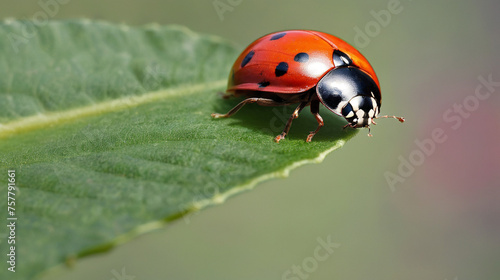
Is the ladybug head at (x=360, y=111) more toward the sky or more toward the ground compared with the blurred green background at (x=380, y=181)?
more toward the sky

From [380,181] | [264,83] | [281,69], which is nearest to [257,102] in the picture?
[264,83]

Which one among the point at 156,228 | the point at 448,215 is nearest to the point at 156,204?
the point at 156,228

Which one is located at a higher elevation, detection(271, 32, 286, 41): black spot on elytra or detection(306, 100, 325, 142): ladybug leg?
detection(271, 32, 286, 41): black spot on elytra

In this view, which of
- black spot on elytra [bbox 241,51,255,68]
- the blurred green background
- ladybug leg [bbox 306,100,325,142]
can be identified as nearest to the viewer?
ladybug leg [bbox 306,100,325,142]

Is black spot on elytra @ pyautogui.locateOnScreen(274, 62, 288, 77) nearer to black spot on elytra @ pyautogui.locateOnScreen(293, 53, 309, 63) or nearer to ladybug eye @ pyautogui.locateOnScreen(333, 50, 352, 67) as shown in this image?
black spot on elytra @ pyautogui.locateOnScreen(293, 53, 309, 63)

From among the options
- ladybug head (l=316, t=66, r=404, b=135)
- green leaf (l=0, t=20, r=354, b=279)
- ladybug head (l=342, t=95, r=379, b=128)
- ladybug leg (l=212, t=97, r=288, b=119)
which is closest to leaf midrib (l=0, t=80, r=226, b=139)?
green leaf (l=0, t=20, r=354, b=279)

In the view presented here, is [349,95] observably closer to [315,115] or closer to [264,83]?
[315,115]

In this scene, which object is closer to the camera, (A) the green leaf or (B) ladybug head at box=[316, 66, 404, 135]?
(A) the green leaf

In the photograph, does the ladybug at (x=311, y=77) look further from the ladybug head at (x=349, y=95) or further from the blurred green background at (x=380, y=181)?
the blurred green background at (x=380, y=181)

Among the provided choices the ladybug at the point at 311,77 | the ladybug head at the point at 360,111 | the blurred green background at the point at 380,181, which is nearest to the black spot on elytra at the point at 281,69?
the ladybug at the point at 311,77
